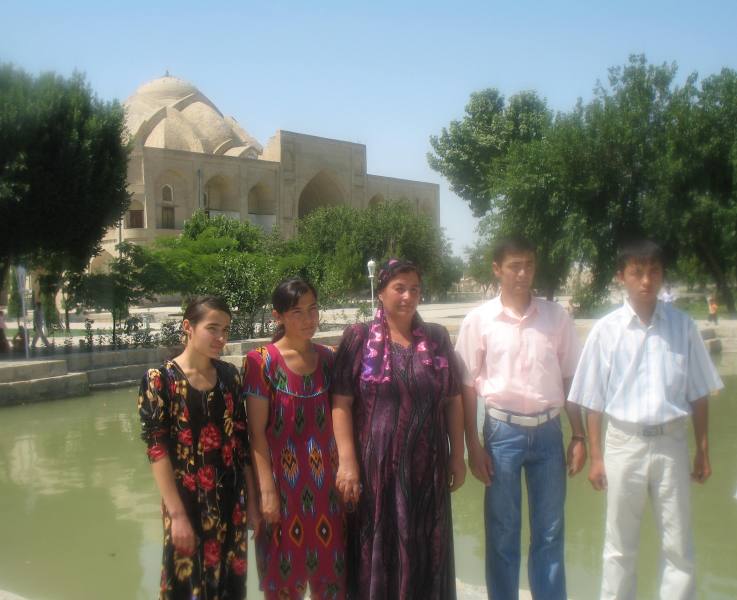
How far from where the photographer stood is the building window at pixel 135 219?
134ft

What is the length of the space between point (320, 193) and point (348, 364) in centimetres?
4559

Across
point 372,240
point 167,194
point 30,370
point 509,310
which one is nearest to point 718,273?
point 372,240

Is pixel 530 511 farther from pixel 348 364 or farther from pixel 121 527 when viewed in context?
pixel 121 527

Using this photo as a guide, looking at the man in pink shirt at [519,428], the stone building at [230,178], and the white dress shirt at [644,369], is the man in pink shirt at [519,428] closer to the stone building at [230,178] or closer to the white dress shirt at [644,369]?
the white dress shirt at [644,369]

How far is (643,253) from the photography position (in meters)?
2.87

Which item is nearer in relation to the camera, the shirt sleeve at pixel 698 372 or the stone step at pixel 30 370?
the shirt sleeve at pixel 698 372

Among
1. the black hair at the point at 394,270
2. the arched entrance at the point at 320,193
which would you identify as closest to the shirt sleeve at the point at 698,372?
the black hair at the point at 394,270

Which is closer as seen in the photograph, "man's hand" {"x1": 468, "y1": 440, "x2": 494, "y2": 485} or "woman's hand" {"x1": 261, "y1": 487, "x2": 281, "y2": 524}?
"woman's hand" {"x1": 261, "y1": 487, "x2": 281, "y2": 524}

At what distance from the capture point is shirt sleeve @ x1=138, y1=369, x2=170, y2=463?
2.58 metres

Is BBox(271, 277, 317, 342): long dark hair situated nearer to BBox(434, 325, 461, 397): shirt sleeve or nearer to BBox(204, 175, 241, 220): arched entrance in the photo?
BBox(434, 325, 461, 397): shirt sleeve

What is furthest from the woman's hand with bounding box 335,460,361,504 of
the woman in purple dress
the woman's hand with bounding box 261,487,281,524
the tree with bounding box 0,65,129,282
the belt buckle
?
the tree with bounding box 0,65,129,282

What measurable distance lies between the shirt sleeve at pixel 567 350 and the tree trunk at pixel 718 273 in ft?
63.2

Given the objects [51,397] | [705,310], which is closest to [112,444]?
[51,397]

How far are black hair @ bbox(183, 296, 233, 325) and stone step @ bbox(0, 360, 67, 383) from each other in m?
8.75
